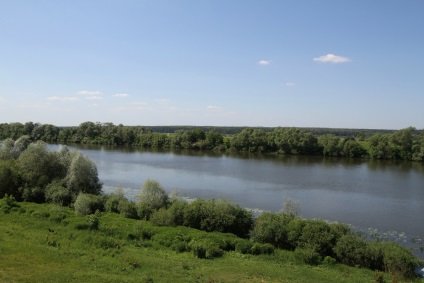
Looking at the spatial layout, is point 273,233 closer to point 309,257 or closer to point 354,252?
point 309,257

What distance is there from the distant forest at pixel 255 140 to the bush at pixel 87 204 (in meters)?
60.1

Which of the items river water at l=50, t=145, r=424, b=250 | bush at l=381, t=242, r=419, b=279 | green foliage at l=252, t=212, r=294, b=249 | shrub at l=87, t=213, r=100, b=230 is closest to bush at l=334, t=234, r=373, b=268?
bush at l=381, t=242, r=419, b=279

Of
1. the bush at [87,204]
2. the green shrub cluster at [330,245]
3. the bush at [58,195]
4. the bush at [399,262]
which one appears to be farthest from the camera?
the bush at [58,195]

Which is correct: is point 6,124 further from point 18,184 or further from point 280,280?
point 280,280

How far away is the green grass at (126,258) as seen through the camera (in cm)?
1520

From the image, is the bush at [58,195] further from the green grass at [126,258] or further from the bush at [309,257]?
the bush at [309,257]

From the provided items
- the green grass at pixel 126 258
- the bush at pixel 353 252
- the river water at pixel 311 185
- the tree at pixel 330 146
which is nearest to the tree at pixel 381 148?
the tree at pixel 330 146

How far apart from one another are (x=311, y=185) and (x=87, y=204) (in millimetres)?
26671

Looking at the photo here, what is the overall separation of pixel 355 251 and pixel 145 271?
35.7 ft

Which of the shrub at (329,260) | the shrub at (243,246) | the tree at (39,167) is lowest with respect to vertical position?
the shrub at (329,260)

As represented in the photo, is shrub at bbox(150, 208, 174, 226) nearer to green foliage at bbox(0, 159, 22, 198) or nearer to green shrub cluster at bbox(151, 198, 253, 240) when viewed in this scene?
green shrub cluster at bbox(151, 198, 253, 240)

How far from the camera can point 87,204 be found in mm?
26969

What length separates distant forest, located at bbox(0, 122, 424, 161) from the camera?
7525 centimetres

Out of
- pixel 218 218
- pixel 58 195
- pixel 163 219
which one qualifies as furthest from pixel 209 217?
pixel 58 195
